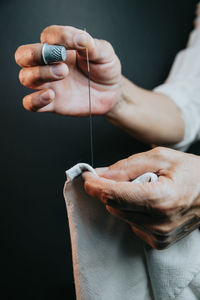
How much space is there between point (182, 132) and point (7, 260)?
2.53 feet

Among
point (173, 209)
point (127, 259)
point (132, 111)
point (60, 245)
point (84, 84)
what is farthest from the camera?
point (60, 245)

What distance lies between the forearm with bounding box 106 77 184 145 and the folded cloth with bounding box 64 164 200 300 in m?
0.39

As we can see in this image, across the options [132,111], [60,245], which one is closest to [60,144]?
[132,111]

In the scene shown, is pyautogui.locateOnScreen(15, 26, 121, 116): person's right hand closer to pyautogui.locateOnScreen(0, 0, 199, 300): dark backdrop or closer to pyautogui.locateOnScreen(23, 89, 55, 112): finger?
pyautogui.locateOnScreen(23, 89, 55, 112): finger

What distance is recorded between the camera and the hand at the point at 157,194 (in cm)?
40

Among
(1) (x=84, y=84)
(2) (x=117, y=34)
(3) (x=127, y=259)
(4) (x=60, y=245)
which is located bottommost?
(4) (x=60, y=245)

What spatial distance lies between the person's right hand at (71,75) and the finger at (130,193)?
276 mm

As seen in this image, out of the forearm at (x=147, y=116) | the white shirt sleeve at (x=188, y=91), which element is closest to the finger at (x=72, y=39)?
the forearm at (x=147, y=116)

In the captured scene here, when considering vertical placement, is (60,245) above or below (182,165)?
below

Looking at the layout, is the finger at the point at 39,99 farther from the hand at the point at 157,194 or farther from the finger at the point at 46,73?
the hand at the point at 157,194

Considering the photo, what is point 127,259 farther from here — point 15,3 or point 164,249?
point 15,3

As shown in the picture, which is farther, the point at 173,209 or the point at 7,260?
the point at 7,260

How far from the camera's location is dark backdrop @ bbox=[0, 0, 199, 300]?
0.80 meters

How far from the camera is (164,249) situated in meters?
0.49
